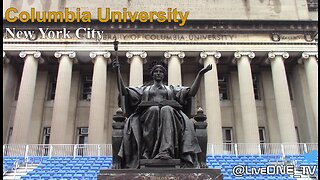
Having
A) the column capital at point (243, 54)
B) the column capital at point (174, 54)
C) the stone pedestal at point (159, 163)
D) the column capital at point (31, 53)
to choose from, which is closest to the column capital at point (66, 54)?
the column capital at point (31, 53)

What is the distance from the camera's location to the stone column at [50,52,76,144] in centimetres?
2408

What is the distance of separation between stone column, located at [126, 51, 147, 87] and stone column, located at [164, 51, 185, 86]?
6.28ft

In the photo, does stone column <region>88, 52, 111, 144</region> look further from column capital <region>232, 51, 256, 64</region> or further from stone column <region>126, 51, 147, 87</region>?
column capital <region>232, 51, 256, 64</region>

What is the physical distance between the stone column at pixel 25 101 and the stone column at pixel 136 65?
287 inches

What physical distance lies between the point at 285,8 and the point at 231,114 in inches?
411

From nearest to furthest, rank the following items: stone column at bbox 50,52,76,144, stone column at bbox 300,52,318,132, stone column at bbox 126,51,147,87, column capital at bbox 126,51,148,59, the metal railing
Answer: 1. the metal railing
2. stone column at bbox 50,52,76,144
3. stone column at bbox 126,51,147,87
4. stone column at bbox 300,52,318,132
5. column capital at bbox 126,51,148,59

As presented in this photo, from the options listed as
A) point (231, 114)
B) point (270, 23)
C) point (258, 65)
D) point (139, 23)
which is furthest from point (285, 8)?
point (139, 23)

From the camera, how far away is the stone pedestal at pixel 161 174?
5.77 meters

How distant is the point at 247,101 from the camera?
25.5 meters

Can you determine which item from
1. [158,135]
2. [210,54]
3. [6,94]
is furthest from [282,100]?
[6,94]

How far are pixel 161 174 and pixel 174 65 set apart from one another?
826 inches

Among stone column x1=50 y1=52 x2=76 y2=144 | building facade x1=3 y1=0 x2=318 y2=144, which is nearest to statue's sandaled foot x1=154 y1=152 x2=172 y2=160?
building facade x1=3 y1=0 x2=318 y2=144

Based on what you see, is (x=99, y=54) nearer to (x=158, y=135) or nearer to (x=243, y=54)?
(x=243, y=54)

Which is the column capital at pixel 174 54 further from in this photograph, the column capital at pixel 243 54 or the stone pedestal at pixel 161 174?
the stone pedestal at pixel 161 174
